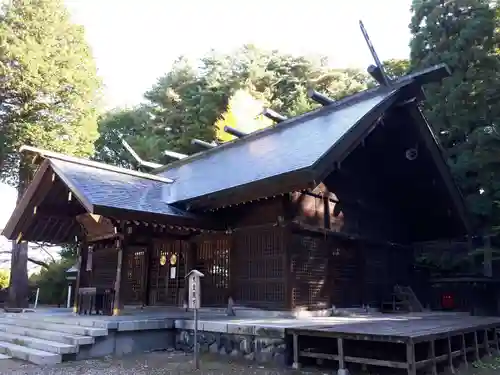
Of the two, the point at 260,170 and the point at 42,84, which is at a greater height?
the point at 42,84

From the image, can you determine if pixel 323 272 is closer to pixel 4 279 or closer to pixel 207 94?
pixel 4 279

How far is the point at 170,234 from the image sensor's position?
415 inches

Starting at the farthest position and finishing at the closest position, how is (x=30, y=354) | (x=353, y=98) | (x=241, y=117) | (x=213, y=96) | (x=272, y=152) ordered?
(x=213, y=96)
(x=241, y=117)
(x=353, y=98)
(x=272, y=152)
(x=30, y=354)

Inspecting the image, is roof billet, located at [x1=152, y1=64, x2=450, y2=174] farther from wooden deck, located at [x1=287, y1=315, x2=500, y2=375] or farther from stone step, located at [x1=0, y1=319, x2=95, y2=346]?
stone step, located at [x1=0, y1=319, x2=95, y2=346]

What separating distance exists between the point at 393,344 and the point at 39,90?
16.9 metres

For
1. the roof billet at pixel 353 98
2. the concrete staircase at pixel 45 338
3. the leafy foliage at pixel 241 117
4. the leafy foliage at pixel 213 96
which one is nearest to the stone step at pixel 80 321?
the concrete staircase at pixel 45 338

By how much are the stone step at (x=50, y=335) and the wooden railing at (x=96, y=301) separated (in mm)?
1139

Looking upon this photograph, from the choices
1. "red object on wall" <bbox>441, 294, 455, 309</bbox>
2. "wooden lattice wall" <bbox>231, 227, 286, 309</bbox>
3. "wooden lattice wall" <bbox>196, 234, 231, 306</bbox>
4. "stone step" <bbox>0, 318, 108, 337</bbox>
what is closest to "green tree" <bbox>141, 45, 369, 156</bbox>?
"red object on wall" <bbox>441, 294, 455, 309</bbox>

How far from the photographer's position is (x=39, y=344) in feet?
25.4

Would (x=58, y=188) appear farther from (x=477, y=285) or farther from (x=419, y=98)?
(x=477, y=285)

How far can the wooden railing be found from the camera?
9.30 metres

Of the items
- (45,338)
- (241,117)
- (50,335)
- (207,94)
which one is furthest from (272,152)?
(207,94)

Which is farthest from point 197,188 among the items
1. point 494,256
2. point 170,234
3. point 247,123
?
point 247,123

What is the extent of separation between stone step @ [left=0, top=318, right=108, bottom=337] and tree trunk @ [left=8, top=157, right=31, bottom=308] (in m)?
9.70
